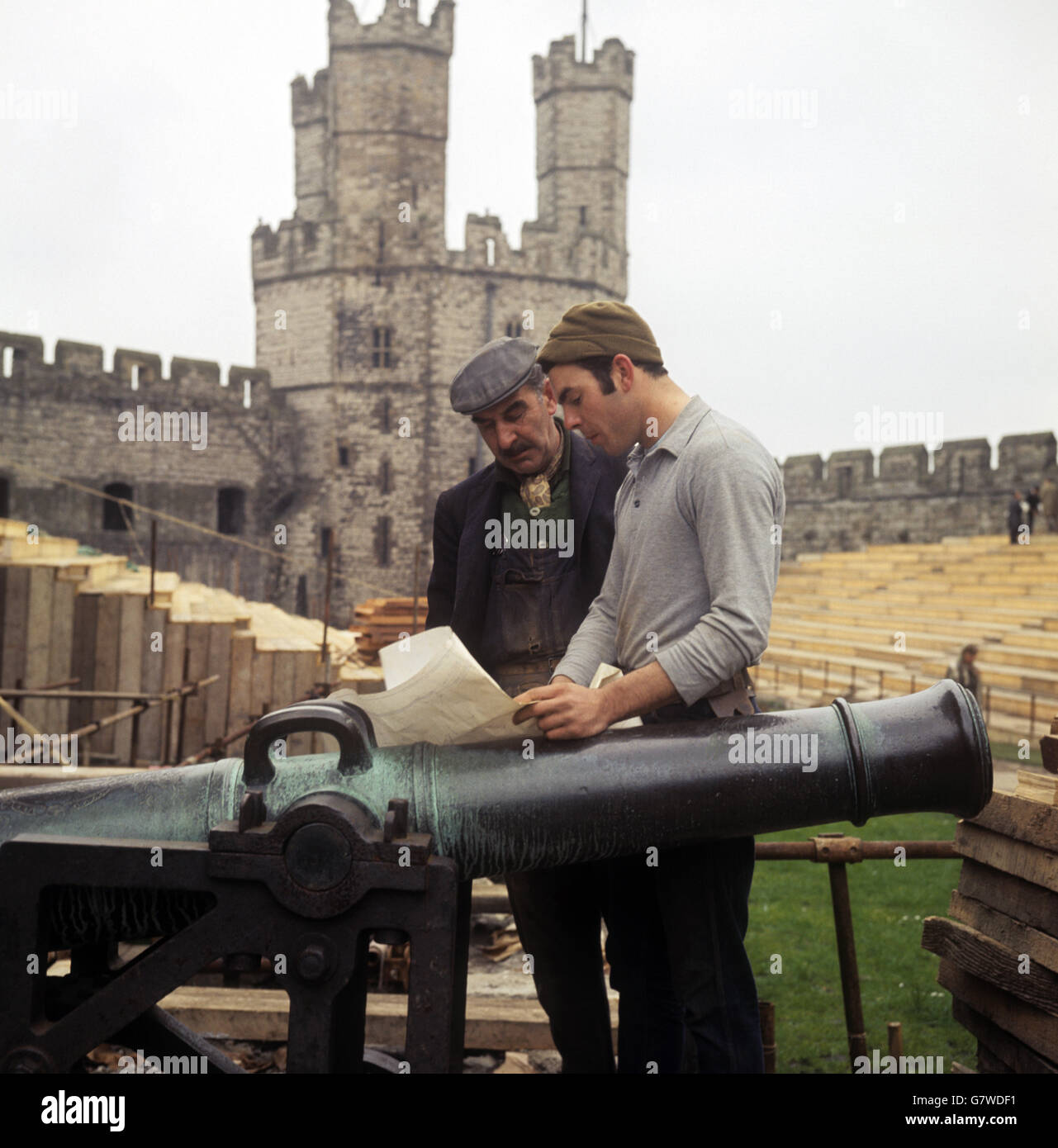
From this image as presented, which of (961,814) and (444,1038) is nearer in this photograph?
(444,1038)

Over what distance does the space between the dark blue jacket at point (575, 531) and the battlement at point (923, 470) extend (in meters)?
24.2

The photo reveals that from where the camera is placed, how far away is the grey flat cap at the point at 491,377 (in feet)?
8.38

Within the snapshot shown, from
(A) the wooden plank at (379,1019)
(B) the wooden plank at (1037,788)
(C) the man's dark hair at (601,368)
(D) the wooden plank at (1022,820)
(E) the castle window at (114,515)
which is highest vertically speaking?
(E) the castle window at (114,515)

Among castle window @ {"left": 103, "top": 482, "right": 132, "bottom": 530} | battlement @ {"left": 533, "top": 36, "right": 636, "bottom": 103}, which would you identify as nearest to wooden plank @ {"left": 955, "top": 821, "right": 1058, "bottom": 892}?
castle window @ {"left": 103, "top": 482, "right": 132, "bottom": 530}

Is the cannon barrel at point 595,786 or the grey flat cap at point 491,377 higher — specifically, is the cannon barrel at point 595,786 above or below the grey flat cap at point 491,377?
below

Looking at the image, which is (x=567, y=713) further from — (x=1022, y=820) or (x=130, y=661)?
(x=130, y=661)

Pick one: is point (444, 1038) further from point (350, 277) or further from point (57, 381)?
point (350, 277)

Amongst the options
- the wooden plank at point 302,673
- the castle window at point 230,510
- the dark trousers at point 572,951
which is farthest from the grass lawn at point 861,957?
the castle window at point 230,510

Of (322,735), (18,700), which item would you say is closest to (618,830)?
(322,735)

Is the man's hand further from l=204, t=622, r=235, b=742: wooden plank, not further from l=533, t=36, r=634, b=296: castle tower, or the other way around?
l=533, t=36, r=634, b=296: castle tower

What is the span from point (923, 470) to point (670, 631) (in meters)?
27.0

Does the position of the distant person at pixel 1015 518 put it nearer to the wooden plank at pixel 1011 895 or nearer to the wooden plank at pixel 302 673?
the wooden plank at pixel 302 673
